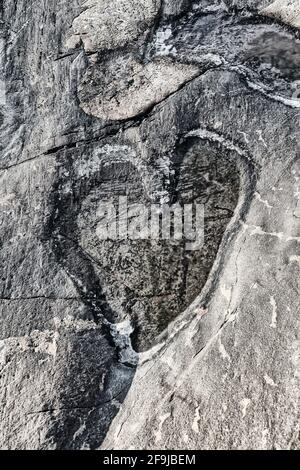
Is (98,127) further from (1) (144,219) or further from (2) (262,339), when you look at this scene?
(2) (262,339)

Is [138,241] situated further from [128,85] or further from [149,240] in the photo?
[128,85]

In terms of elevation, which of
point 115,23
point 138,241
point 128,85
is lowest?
point 138,241

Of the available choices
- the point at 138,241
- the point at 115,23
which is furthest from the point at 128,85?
the point at 138,241

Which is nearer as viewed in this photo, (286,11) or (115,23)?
(286,11)

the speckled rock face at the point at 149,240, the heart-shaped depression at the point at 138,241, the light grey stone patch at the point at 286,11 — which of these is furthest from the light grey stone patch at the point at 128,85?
the light grey stone patch at the point at 286,11

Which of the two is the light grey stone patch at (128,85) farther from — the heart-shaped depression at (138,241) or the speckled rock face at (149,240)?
the heart-shaped depression at (138,241)

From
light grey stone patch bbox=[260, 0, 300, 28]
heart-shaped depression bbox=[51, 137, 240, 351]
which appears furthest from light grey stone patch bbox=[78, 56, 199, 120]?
light grey stone patch bbox=[260, 0, 300, 28]
